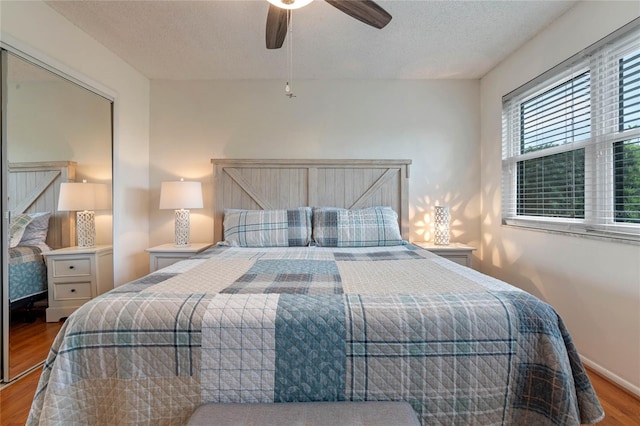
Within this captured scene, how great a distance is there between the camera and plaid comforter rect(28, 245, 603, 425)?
0.99 meters

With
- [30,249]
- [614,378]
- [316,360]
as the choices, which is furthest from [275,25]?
[614,378]

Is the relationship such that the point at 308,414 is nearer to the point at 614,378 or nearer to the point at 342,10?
the point at 342,10

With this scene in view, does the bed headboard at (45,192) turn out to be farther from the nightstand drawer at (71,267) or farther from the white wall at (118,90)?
the white wall at (118,90)

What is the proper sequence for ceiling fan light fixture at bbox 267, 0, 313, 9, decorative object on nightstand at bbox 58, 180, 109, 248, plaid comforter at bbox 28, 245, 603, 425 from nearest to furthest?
plaid comforter at bbox 28, 245, 603, 425
ceiling fan light fixture at bbox 267, 0, 313, 9
decorative object on nightstand at bbox 58, 180, 109, 248

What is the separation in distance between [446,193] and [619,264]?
1547mm

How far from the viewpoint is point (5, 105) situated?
177 centimetres

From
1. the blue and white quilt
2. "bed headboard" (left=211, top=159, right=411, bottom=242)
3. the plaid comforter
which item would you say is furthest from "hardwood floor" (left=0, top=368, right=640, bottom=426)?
"bed headboard" (left=211, top=159, right=411, bottom=242)

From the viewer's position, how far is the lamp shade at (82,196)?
6.96 ft

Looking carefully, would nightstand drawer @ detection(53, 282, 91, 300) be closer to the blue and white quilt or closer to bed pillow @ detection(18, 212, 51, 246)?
the blue and white quilt

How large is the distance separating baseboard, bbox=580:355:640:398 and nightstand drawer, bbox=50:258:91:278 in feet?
12.0

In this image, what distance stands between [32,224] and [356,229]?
2296 millimetres

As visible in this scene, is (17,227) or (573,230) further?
(573,230)

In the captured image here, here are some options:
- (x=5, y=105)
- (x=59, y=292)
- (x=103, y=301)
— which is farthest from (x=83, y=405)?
(x=5, y=105)

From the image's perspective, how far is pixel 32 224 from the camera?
193cm
